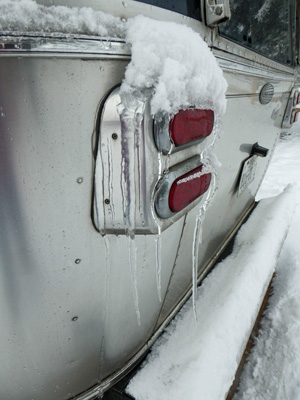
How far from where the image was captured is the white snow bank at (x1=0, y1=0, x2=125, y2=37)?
529 mm

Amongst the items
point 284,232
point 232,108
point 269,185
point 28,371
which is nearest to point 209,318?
point 28,371

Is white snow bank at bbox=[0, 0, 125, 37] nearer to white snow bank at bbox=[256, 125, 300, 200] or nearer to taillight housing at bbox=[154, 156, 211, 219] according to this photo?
taillight housing at bbox=[154, 156, 211, 219]

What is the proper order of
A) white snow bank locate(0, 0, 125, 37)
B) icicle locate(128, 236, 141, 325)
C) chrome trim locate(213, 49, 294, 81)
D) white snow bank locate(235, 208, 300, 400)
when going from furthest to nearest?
1. white snow bank locate(235, 208, 300, 400)
2. chrome trim locate(213, 49, 294, 81)
3. icicle locate(128, 236, 141, 325)
4. white snow bank locate(0, 0, 125, 37)

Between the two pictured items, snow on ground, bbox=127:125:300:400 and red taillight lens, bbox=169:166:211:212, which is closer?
red taillight lens, bbox=169:166:211:212

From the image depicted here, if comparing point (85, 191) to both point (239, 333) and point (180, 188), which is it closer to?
point (180, 188)

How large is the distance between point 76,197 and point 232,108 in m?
0.76

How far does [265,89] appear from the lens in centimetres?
160

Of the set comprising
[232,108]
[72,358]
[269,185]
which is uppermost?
[232,108]

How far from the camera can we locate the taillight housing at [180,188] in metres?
0.74

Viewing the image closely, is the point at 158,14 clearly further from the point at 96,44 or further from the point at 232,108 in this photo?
the point at 232,108

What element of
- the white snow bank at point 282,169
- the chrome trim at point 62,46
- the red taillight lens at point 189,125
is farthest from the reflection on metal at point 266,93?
the white snow bank at point 282,169

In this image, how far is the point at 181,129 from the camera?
716mm

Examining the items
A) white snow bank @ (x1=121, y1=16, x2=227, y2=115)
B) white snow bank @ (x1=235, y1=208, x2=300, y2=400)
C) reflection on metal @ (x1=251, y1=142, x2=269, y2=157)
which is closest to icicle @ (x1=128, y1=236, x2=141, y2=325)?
white snow bank @ (x1=121, y1=16, x2=227, y2=115)

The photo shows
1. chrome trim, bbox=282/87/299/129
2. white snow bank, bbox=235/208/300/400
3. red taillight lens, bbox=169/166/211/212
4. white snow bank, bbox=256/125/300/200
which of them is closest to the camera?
red taillight lens, bbox=169/166/211/212
